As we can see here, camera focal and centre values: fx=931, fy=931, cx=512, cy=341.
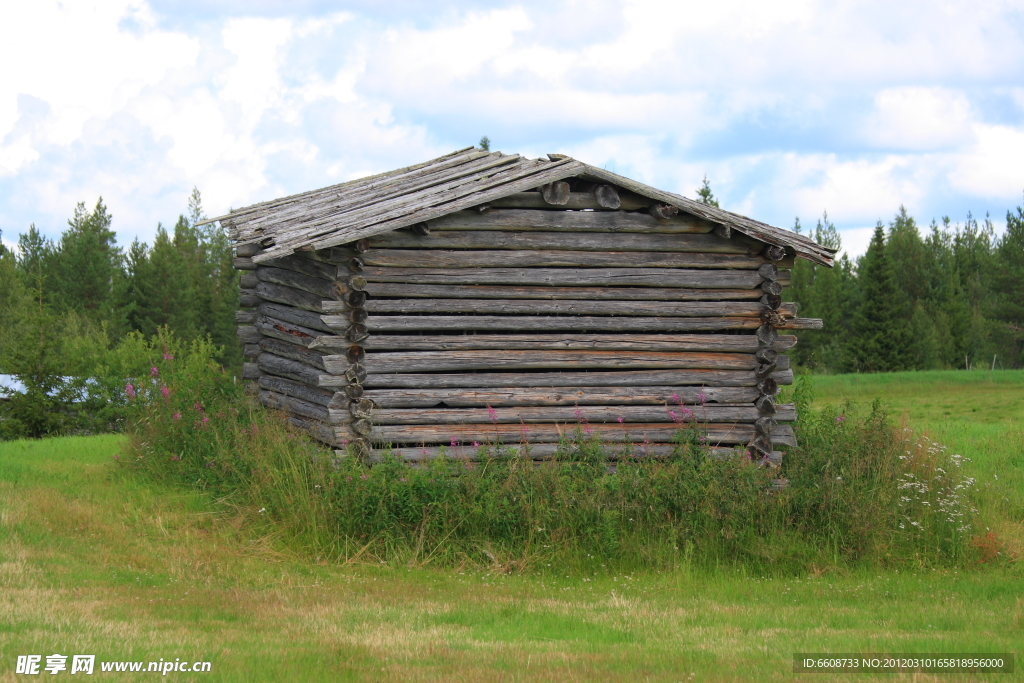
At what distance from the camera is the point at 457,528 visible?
910 centimetres

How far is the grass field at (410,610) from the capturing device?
6062mm

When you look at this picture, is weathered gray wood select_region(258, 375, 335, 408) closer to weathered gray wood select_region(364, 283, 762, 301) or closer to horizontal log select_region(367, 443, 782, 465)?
horizontal log select_region(367, 443, 782, 465)

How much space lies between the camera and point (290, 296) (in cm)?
1174

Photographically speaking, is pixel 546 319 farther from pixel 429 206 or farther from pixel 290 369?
pixel 290 369

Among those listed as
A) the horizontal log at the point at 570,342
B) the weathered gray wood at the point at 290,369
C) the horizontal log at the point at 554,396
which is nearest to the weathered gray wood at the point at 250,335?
the weathered gray wood at the point at 290,369

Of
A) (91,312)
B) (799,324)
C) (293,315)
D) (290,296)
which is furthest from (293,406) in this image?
(91,312)

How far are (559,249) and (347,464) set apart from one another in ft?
10.8

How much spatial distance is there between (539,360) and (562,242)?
4.39 feet

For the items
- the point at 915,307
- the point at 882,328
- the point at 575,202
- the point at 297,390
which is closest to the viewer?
the point at 575,202

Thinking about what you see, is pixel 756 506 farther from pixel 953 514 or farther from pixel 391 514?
pixel 391 514

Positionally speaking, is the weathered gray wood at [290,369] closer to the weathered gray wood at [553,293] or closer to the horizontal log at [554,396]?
the horizontal log at [554,396]

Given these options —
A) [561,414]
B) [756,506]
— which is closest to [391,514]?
[561,414]

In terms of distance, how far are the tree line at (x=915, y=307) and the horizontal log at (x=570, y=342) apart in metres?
35.7

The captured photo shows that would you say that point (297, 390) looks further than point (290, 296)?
No
